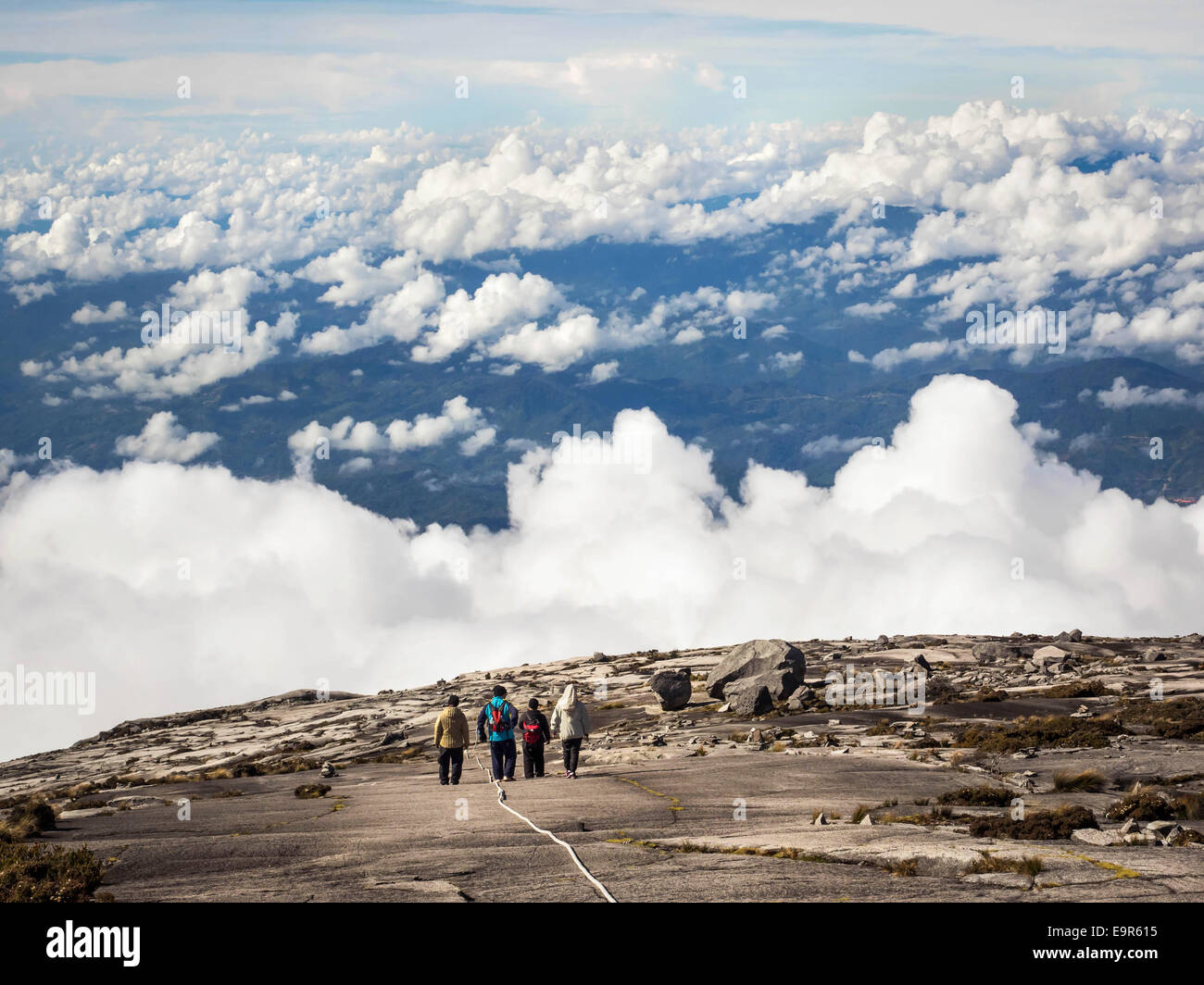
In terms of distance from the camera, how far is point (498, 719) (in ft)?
82.1

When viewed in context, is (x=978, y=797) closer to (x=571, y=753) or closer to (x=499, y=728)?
(x=571, y=753)

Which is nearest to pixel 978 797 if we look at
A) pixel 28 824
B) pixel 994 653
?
pixel 28 824

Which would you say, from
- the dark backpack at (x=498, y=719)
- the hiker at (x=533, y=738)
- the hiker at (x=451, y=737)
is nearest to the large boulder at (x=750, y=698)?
the hiker at (x=533, y=738)

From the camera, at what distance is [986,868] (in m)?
13.2

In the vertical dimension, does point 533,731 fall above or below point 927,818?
above

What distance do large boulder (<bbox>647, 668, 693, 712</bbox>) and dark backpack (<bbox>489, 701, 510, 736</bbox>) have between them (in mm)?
19912

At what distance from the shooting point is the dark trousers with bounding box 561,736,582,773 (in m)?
25.4

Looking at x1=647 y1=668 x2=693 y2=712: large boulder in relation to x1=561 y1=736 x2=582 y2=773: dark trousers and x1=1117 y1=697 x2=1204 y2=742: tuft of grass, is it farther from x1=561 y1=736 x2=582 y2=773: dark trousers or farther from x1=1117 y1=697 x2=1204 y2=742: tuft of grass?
x1=561 y1=736 x2=582 y2=773: dark trousers

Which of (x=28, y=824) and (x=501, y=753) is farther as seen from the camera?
(x=501, y=753)

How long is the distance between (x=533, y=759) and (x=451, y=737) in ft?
9.31

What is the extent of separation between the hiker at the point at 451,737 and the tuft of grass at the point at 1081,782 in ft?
46.9
